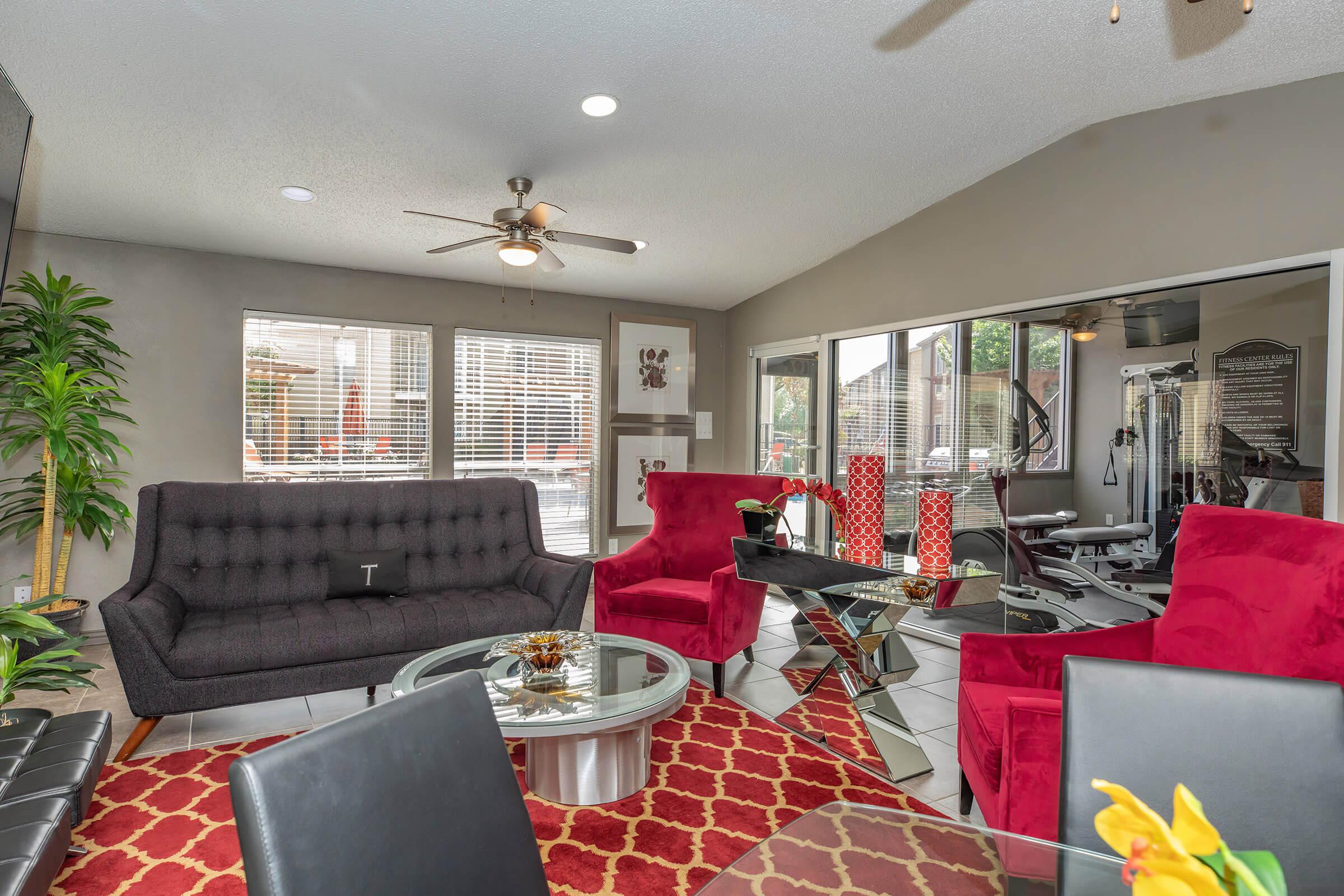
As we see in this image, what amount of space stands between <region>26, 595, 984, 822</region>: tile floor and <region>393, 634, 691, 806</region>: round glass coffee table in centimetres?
84

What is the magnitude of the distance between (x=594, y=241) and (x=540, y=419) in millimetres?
2480

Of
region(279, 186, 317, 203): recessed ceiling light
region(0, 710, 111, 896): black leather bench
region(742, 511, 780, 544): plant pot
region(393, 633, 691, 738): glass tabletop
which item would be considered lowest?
region(0, 710, 111, 896): black leather bench

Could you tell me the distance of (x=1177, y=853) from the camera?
0.41 metres

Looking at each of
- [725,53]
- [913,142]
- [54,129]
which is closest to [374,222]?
[54,129]

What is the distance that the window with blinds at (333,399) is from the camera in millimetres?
4652

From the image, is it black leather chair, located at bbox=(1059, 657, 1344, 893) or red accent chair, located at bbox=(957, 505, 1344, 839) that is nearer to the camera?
black leather chair, located at bbox=(1059, 657, 1344, 893)

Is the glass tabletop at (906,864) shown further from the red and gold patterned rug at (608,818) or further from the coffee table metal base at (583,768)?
the coffee table metal base at (583,768)

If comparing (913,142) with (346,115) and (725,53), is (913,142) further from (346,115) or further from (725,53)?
(346,115)

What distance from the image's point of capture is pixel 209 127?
299 cm

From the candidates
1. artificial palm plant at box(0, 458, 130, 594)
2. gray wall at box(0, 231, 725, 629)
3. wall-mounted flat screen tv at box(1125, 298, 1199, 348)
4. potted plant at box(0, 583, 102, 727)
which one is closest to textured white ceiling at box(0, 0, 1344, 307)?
gray wall at box(0, 231, 725, 629)

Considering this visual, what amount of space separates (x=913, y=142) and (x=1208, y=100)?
1.22m

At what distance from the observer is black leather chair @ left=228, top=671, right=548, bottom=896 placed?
0.74 m

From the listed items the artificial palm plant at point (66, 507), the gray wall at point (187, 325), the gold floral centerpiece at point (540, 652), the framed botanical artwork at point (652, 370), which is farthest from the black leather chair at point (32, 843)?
the framed botanical artwork at point (652, 370)

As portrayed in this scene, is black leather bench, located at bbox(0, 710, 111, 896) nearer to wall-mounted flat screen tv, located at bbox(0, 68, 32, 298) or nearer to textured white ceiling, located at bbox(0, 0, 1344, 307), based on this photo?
wall-mounted flat screen tv, located at bbox(0, 68, 32, 298)
